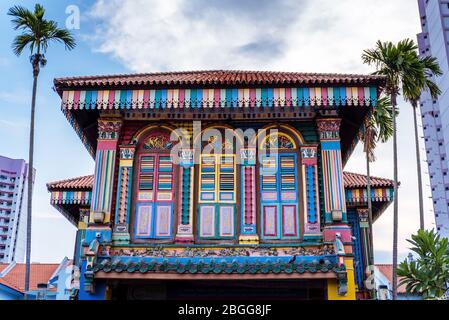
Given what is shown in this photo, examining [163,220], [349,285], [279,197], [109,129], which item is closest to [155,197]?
[163,220]

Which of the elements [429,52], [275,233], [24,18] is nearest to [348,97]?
[275,233]

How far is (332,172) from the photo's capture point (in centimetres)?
1338

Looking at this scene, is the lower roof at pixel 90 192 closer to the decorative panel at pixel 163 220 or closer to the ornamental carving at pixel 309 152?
the ornamental carving at pixel 309 152

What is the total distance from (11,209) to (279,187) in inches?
3805

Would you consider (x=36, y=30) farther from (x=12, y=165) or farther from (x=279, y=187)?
(x=12, y=165)

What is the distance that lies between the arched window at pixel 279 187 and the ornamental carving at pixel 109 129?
391cm

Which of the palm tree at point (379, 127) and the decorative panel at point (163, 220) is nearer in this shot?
the decorative panel at point (163, 220)

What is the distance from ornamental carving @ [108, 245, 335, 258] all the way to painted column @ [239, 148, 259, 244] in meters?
0.30

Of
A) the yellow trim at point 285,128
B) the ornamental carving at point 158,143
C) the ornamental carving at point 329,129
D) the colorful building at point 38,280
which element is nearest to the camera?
the ornamental carving at point 329,129

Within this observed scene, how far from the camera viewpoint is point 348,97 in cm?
1336

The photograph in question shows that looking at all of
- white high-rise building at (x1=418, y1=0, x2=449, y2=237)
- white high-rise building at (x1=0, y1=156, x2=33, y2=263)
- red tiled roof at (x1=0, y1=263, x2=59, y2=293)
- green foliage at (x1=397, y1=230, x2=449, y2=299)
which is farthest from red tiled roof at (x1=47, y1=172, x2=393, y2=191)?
white high-rise building at (x1=0, y1=156, x2=33, y2=263)

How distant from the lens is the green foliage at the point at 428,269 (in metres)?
15.4

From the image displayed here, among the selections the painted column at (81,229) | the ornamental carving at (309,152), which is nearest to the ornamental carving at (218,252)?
the ornamental carving at (309,152)

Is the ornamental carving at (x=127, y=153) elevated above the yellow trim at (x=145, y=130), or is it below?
below
